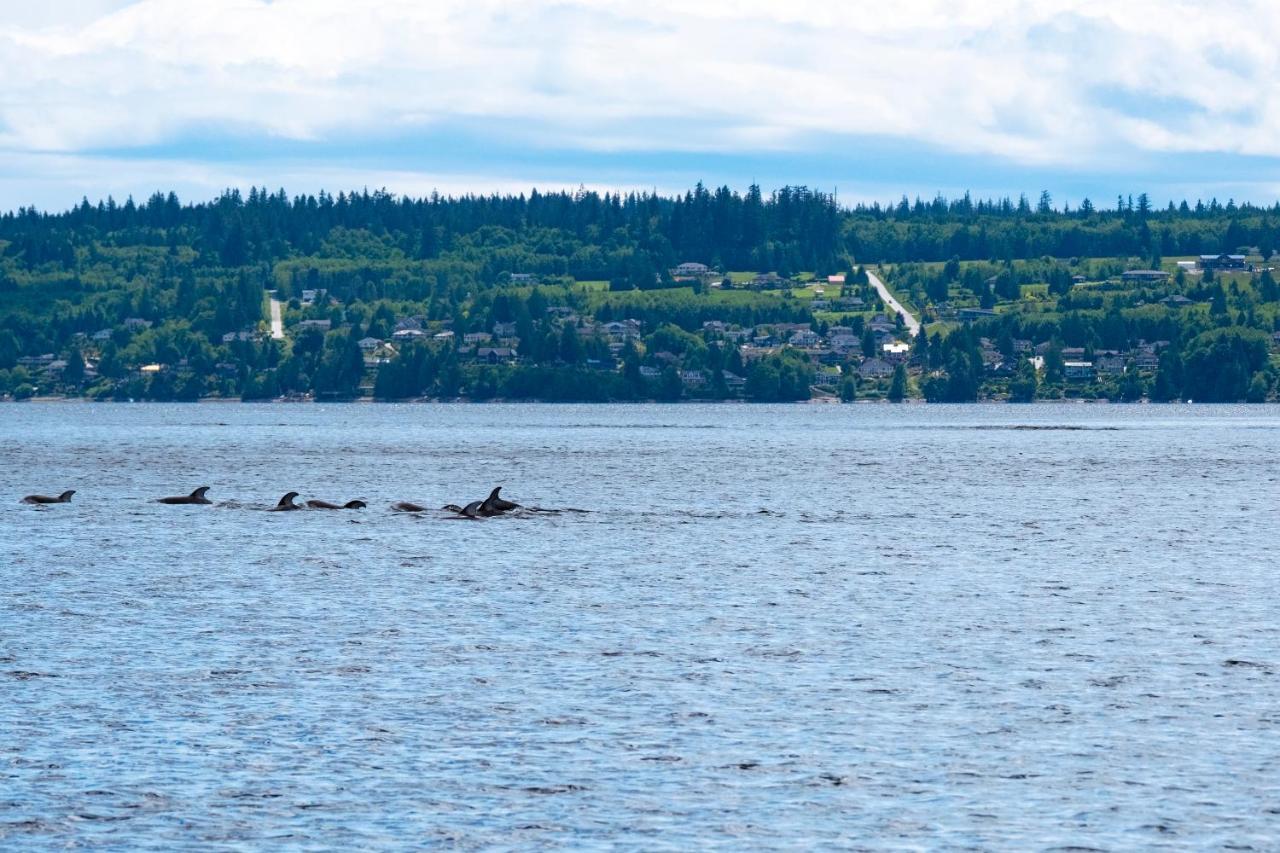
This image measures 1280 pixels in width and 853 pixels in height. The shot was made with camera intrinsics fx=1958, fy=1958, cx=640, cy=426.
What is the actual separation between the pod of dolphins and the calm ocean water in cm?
364

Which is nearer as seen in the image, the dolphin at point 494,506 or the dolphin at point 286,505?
the dolphin at point 494,506

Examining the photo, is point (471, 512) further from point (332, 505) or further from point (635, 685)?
point (635, 685)

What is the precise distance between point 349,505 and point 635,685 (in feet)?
198

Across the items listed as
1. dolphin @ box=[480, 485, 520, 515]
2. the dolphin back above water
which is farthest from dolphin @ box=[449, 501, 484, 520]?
the dolphin back above water

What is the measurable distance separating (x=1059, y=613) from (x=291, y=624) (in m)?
22.4

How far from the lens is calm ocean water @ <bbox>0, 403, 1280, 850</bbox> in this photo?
1273 inches

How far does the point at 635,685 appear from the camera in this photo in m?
44.4

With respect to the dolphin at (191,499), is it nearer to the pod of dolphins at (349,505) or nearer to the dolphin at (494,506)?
the pod of dolphins at (349,505)

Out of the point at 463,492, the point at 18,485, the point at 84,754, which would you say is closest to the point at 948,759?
the point at 84,754

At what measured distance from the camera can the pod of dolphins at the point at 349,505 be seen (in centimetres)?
9850

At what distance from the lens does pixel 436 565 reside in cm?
7325

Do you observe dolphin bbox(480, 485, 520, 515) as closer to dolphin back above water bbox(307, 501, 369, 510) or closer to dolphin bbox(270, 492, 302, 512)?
dolphin back above water bbox(307, 501, 369, 510)

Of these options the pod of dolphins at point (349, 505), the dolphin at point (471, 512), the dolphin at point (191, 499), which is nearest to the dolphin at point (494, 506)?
the pod of dolphins at point (349, 505)

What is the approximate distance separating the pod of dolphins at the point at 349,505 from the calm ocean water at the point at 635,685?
11.9 ft
